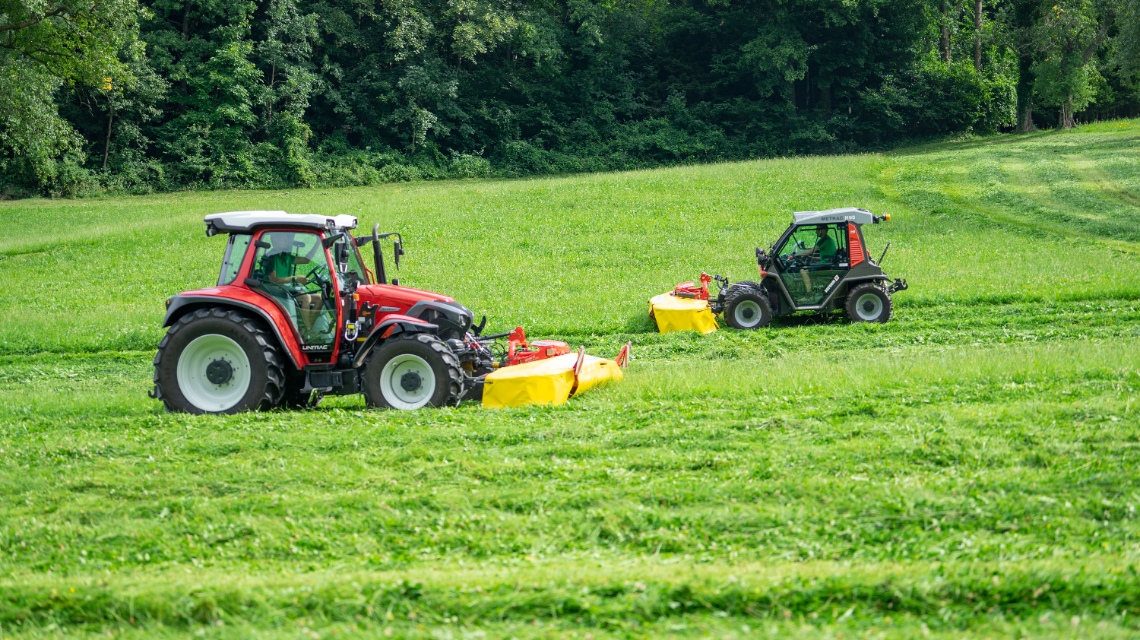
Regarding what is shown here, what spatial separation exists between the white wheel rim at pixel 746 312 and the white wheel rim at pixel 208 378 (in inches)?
352

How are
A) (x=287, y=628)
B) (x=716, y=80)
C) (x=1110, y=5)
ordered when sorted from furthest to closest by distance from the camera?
(x=716, y=80)
(x=1110, y=5)
(x=287, y=628)

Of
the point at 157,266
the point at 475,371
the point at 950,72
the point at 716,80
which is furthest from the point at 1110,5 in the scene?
the point at 475,371

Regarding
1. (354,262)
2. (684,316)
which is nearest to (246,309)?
(354,262)

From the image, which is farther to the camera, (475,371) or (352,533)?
(475,371)

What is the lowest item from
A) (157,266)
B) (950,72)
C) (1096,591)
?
(1096,591)

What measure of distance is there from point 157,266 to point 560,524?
20.8 metres

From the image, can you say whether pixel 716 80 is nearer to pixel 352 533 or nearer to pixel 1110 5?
pixel 1110 5

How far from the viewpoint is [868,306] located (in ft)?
56.5

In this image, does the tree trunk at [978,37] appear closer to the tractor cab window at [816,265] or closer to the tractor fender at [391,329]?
the tractor cab window at [816,265]

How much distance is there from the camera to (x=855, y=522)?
682 centimetres

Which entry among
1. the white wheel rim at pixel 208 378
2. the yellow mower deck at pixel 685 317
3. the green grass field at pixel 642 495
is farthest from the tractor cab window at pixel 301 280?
the yellow mower deck at pixel 685 317

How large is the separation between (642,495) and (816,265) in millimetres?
10702

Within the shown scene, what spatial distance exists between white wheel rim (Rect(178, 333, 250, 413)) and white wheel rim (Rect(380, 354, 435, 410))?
1.51m

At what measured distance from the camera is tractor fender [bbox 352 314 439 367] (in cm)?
1086
